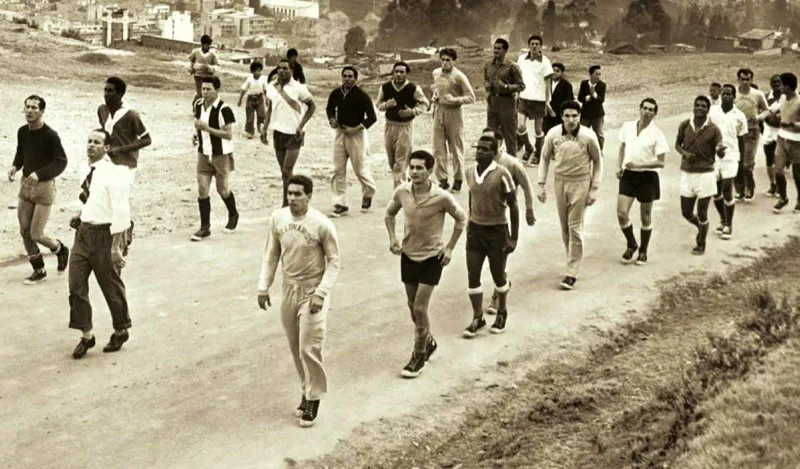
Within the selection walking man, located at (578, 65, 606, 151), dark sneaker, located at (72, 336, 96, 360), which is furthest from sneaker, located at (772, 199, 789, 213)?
dark sneaker, located at (72, 336, 96, 360)

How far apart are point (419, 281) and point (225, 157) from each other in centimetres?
458

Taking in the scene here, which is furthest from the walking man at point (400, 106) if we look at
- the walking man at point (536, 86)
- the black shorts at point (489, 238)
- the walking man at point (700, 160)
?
the black shorts at point (489, 238)

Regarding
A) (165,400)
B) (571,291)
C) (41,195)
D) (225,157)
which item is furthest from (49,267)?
(571,291)

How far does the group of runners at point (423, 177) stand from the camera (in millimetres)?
8656

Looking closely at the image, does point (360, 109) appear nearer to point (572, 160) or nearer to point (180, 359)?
point (572, 160)

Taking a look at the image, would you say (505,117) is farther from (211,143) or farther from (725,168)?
(211,143)

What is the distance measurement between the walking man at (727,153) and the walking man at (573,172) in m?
2.66

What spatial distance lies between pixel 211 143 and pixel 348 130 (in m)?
2.02

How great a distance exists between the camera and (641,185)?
1301 cm

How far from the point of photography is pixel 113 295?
9.82m

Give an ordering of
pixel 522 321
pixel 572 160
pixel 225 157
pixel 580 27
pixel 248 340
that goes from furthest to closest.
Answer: pixel 580 27 → pixel 225 157 → pixel 572 160 → pixel 522 321 → pixel 248 340

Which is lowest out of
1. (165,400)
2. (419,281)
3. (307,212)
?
(165,400)

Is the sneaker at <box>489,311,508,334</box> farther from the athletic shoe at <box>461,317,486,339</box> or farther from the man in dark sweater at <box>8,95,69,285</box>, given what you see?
the man in dark sweater at <box>8,95,69,285</box>

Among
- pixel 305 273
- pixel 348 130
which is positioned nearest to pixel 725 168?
pixel 348 130
